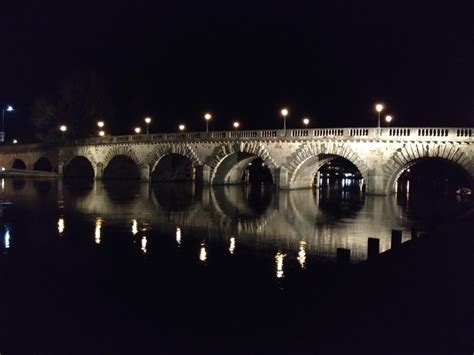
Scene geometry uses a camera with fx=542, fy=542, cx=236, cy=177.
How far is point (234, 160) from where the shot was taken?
54.2 m

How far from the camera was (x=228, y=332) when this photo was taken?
32.4 feet

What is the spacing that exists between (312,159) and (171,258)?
3086cm

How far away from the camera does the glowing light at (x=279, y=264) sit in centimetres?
1533

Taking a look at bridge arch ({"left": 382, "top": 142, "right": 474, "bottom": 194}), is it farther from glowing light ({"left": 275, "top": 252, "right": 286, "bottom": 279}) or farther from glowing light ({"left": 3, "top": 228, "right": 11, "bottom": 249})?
glowing light ({"left": 3, "top": 228, "right": 11, "bottom": 249})

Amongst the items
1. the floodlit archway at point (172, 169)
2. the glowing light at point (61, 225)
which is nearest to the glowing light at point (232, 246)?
the glowing light at point (61, 225)

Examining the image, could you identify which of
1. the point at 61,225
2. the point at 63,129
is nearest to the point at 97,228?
the point at 61,225

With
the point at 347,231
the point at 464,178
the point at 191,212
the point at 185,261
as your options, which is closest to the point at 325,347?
the point at 185,261

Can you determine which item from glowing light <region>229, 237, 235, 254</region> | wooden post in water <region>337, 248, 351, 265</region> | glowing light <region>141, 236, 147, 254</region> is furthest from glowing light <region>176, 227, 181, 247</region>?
wooden post in water <region>337, 248, 351, 265</region>

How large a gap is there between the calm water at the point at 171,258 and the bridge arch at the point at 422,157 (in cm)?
351

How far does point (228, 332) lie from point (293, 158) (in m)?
36.2

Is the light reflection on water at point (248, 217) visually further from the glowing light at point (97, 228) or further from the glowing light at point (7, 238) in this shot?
the glowing light at point (7, 238)

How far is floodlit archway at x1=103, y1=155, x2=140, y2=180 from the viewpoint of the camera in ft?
220

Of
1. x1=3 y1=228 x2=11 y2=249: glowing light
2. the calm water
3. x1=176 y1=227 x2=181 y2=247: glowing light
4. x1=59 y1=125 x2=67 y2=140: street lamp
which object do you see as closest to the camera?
the calm water

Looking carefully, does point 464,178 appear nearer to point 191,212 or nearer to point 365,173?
point 365,173
